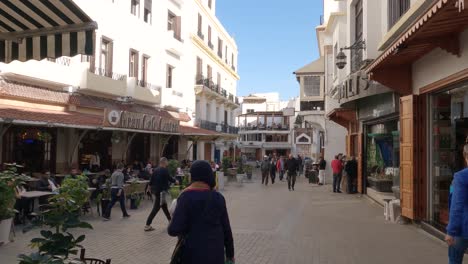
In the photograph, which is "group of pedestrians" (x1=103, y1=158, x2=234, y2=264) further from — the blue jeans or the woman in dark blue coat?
the blue jeans

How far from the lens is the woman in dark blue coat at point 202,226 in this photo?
3.97 m

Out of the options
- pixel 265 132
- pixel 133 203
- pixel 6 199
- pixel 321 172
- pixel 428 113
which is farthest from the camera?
pixel 265 132

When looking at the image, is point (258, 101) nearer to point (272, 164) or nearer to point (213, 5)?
point (213, 5)

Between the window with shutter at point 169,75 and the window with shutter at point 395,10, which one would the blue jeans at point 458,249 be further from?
the window with shutter at point 169,75

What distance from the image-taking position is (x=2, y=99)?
14188 millimetres

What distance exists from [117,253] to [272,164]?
62.6 ft

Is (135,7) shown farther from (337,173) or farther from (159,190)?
(159,190)

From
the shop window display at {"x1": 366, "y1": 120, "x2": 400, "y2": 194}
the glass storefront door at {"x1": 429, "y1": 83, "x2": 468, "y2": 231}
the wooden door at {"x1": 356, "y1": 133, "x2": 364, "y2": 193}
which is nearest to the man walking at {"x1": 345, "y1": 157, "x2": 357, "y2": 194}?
the wooden door at {"x1": 356, "y1": 133, "x2": 364, "y2": 193}

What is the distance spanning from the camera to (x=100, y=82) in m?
19.3

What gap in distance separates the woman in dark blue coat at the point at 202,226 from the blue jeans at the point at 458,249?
2.42 m

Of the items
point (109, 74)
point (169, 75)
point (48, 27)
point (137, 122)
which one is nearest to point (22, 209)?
point (48, 27)

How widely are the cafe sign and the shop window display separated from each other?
8.80m

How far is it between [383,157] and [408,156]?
6.02m

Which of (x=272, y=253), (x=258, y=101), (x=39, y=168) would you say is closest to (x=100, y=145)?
(x=39, y=168)
